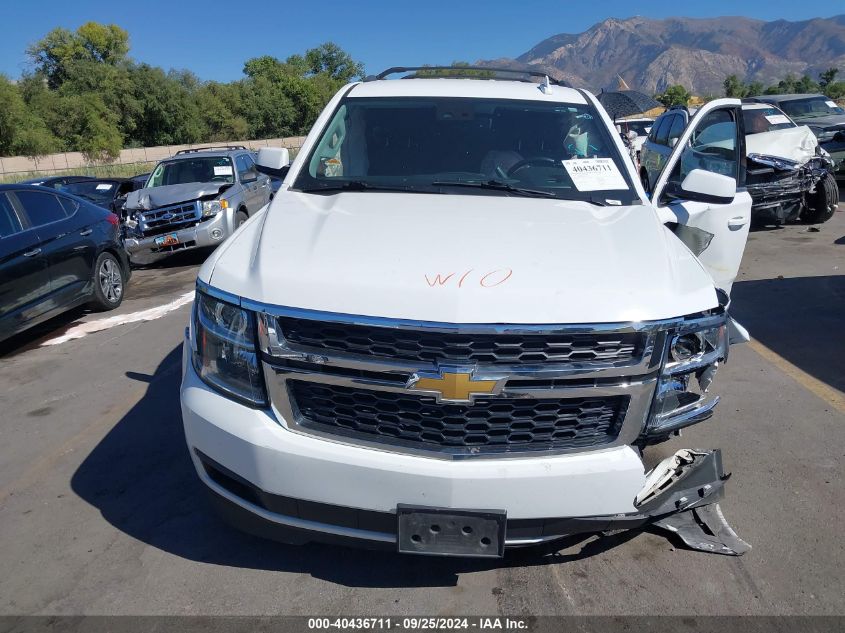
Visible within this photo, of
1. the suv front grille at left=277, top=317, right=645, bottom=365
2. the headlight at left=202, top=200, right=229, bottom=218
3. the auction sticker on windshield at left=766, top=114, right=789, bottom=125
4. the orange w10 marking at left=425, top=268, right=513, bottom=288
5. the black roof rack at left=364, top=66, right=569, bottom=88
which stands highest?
the black roof rack at left=364, top=66, right=569, bottom=88

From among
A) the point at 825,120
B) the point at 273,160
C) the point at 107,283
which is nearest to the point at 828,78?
the point at 825,120

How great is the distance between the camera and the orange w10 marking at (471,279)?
2.41 m

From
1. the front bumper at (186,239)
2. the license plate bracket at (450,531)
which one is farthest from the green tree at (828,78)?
the license plate bracket at (450,531)

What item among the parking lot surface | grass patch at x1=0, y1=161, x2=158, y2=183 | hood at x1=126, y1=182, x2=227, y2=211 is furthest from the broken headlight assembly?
grass patch at x1=0, y1=161, x2=158, y2=183

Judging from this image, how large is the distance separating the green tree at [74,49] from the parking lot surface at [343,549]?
7698cm

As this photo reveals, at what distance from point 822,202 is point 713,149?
539cm

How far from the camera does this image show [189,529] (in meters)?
3.24

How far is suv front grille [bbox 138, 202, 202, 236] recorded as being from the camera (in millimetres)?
11141

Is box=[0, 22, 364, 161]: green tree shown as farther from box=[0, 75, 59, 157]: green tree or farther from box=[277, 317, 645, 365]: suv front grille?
box=[277, 317, 645, 365]: suv front grille

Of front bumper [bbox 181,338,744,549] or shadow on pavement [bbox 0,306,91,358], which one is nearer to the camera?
front bumper [bbox 181,338,744,549]

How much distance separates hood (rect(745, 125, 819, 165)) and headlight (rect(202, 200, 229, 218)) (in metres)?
8.50

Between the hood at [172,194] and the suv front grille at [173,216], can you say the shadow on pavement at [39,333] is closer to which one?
the suv front grille at [173,216]

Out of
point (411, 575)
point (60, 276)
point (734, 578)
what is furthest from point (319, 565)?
point (60, 276)

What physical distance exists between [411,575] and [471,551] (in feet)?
1.95
